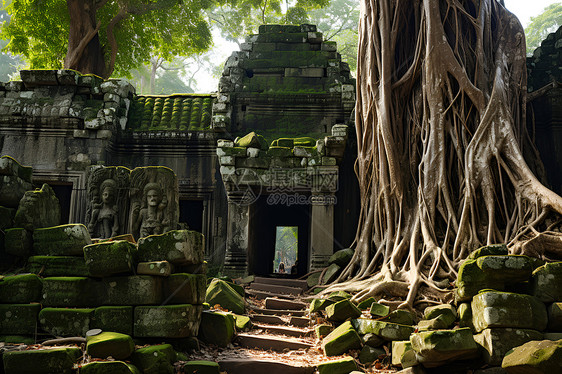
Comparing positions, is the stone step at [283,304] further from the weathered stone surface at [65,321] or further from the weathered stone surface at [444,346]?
the weathered stone surface at [65,321]

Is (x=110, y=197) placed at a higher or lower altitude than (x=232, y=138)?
lower

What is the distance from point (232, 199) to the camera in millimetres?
7473

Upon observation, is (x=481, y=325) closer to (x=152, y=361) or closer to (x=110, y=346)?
(x=152, y=361)

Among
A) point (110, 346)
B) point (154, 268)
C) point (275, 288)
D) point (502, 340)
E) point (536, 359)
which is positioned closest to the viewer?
point (536, 359)

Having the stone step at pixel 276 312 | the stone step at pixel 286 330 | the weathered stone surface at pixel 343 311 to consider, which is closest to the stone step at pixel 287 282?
the stone step at pixel 276 312

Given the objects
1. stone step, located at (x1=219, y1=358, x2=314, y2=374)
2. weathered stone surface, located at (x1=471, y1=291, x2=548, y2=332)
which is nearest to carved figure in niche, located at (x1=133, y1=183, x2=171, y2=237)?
stone step, located at (x1=219, y1=358, x2=314, y2=374)

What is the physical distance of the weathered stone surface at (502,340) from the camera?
11.9 ft

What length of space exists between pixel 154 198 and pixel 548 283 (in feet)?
13.3

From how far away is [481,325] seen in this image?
385 cm

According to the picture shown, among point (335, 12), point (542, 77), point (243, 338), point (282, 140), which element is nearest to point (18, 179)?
point (243, 338)

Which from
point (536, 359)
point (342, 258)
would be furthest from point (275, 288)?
point (536, 359)

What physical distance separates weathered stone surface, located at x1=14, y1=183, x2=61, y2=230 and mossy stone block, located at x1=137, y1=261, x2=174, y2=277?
1.20 meters

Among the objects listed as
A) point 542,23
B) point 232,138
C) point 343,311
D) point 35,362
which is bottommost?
point 35,362

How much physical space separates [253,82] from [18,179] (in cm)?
516
